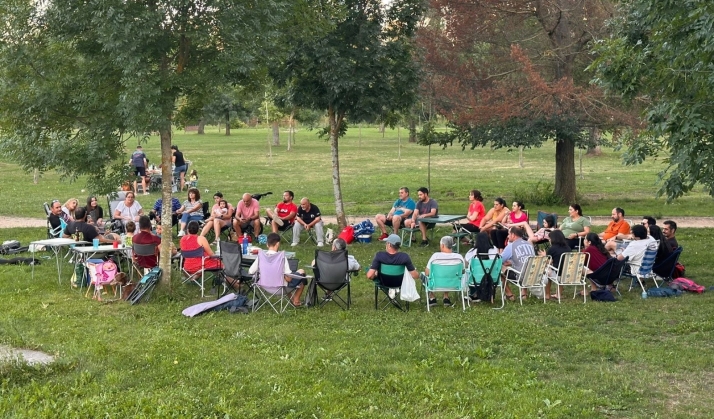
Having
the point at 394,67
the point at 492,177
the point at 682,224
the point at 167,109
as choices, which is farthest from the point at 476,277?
the point at 492,177

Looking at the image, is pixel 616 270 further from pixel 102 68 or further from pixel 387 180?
pixel 387 180

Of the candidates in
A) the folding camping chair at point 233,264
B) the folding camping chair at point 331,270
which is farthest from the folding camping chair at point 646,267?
the folding camping chair at point 233,264

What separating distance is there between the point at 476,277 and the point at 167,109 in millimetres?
4570

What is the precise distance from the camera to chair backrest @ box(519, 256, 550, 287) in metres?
9.95

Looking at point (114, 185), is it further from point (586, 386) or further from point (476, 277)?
point (586, 386)

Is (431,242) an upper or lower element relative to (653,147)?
lower

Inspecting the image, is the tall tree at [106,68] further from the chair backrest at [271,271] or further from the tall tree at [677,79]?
the tall tree at [677,79]

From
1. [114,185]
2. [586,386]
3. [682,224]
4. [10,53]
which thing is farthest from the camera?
[682,224]

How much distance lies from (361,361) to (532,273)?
355 centimetres

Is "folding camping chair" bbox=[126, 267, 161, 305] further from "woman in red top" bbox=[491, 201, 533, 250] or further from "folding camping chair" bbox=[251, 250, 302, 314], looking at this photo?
"woman in red top" bbox=[491, 201, 533, 250]

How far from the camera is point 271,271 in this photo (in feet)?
32.0

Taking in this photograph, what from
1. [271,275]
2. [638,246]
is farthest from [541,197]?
[271,275]

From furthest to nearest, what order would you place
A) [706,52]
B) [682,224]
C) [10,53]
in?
[682,224] → [10,53] → [706,52]

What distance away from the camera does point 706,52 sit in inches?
315
